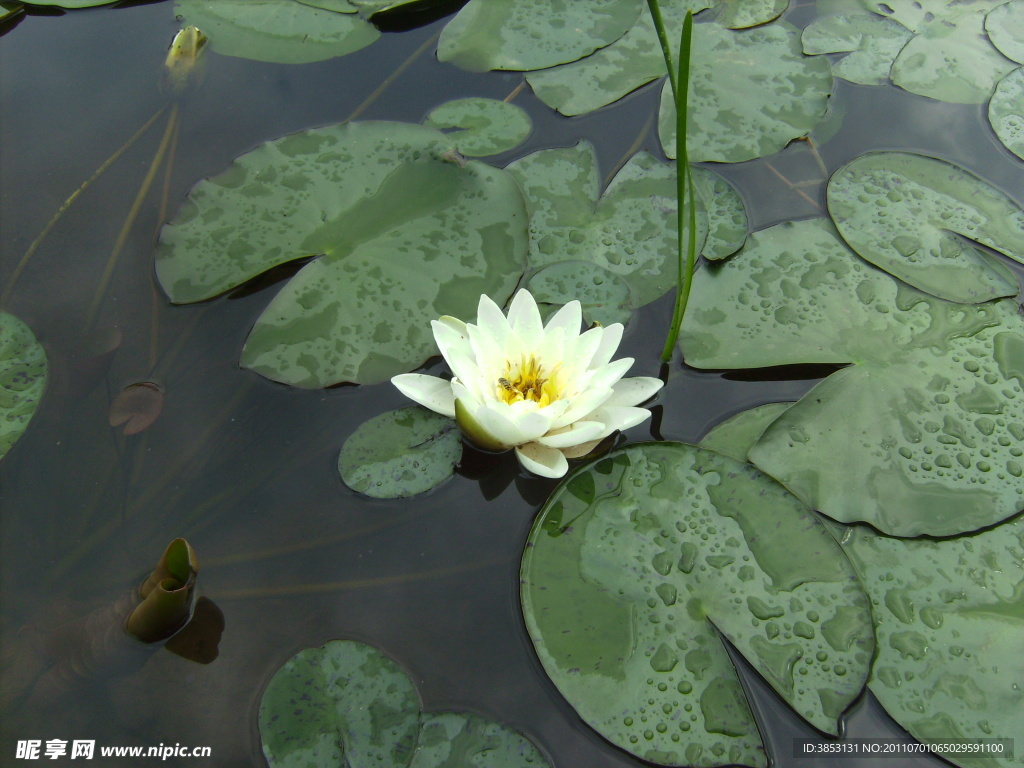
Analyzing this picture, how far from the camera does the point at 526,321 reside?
203cm

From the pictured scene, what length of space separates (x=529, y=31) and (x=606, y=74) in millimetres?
467

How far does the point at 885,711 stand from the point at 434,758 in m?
1.16

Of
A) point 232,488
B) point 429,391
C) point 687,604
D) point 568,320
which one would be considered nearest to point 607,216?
point 568,320

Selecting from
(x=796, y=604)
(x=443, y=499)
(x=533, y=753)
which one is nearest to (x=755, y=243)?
(x=796, y=604)

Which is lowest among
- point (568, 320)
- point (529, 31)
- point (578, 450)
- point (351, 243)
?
point (578, 450)

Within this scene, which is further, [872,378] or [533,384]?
[872,378]

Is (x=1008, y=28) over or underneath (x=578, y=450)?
over

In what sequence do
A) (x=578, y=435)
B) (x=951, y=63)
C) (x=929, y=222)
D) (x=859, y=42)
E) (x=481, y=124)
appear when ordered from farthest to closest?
1. (x=859, y=42)
2. (x=951, y=63)
3. (x=481, y=124)
4. (x=929, y=222)
5. (x=578, y=435)

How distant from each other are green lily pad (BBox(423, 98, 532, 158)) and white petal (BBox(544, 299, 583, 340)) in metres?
1.08

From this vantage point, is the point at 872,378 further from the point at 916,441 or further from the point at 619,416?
the point at 619,416

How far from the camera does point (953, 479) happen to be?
1943 mm

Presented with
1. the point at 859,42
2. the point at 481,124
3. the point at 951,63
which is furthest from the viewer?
the point at 859,42

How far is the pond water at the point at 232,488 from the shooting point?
1728mm

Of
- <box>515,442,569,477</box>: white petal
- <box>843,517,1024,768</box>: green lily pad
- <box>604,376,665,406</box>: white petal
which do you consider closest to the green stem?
<box>604,376,665,406</box>: white petal
